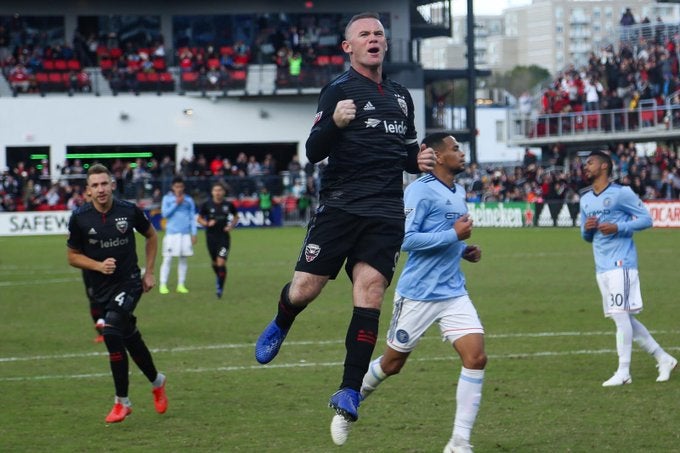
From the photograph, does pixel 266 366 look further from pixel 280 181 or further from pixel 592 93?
pixel 592 93

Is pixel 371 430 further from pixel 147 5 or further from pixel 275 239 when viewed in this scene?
pixel 147 5

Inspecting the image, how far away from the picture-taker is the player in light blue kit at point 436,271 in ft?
28.9

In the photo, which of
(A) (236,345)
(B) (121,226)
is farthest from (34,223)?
(B) (121,226)

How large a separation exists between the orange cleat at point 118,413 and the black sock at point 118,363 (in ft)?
0.32

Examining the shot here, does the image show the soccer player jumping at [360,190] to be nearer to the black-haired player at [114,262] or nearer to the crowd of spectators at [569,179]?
the black-haired player at [114,262]

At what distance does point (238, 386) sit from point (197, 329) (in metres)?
5.41

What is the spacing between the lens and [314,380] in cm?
1273

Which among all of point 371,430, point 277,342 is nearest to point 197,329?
point 371,430

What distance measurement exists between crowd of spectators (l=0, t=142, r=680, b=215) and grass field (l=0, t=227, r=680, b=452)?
20.7 meters

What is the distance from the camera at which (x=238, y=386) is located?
12.5 m

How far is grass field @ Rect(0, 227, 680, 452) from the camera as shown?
9.77 m

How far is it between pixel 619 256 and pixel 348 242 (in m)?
5.23

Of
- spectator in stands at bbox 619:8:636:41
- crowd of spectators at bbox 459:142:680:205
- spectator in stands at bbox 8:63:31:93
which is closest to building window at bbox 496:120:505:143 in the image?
spectator in stands at bbox 619:8:636:41

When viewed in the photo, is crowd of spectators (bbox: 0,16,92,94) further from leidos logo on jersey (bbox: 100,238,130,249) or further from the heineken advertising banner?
leidos logo on jersey (bbox: 100,238,130,249)
